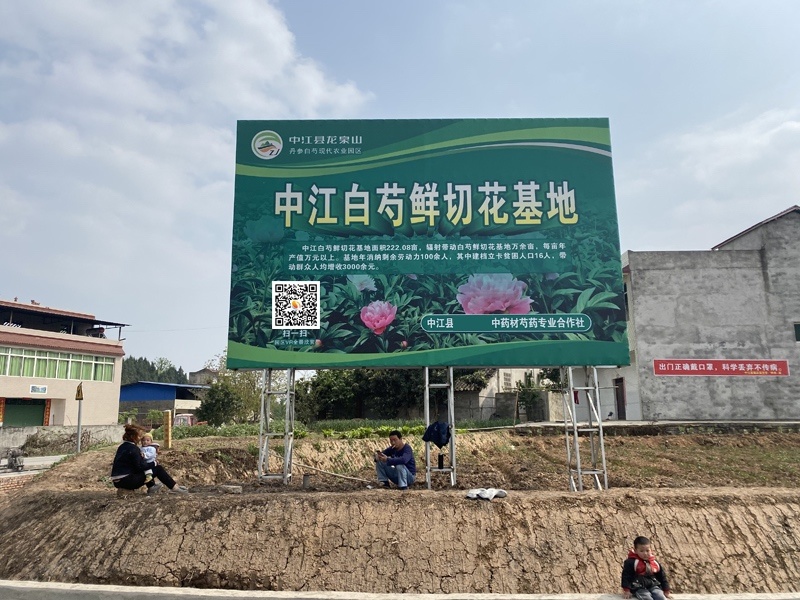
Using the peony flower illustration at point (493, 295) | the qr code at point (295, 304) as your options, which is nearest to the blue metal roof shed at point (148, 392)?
the qr code at point (295, 304)

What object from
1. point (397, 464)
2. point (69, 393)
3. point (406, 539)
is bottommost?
point (406, 539)

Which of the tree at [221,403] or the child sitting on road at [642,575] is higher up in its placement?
the tree at [221,403]

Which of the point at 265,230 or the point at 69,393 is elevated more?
the point at 265,230

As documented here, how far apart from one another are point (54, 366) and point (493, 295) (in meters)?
33.7

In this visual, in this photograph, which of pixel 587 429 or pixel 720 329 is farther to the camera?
pixel 720 329

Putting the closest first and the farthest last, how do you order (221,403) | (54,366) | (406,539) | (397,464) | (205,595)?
(205,595) → (406,539) → (397,464) → (221,403) → (54,366)

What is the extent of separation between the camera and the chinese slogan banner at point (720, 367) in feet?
88.1

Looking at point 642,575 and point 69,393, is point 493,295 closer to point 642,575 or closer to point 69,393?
point 642,575

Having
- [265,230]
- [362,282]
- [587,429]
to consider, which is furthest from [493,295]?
[265,230]

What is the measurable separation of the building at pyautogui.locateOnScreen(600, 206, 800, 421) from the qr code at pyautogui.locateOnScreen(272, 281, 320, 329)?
822 inches

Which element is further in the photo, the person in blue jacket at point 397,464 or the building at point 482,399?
the building at point 482,399

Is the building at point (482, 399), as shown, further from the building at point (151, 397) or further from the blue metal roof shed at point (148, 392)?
the blue metal roof shed at point (148, 392)

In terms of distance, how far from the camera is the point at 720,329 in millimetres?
27359

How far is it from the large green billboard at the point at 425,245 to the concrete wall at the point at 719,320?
18422 mm
